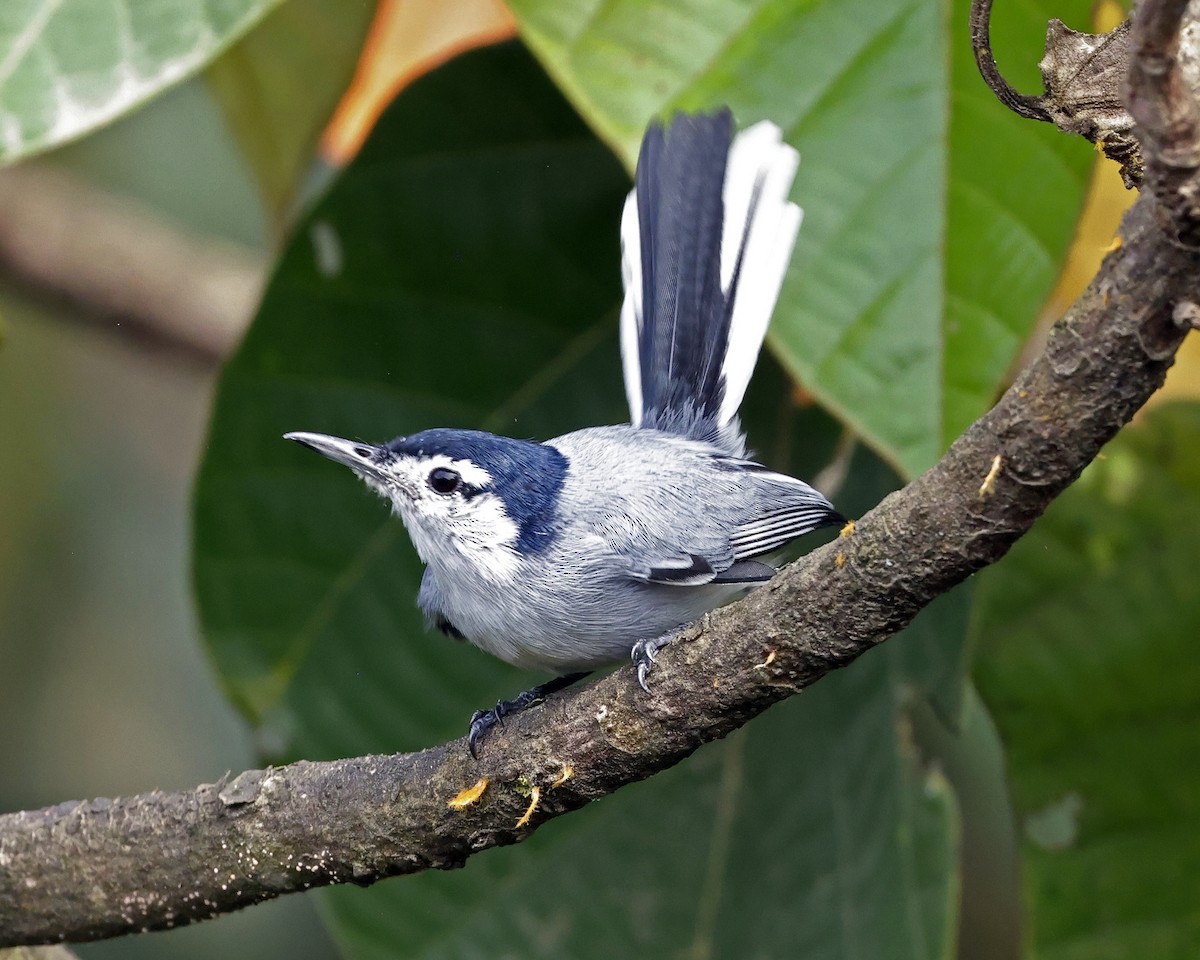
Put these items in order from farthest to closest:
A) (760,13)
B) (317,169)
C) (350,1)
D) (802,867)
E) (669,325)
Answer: (317,169), (350,1), (802,867), (669,325), (760,13)

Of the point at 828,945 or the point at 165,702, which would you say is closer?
the point at 828,945

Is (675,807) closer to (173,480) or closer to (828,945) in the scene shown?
(828,945)

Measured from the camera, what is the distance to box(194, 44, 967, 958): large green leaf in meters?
3.27

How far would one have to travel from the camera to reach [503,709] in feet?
7.43

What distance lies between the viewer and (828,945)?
316 centimetres

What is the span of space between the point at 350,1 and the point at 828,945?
2.74 metres

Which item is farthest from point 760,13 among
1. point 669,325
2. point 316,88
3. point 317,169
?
point 317,169

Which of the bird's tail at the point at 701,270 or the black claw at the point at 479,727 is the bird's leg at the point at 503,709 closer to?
the black claw at the point at 479,727

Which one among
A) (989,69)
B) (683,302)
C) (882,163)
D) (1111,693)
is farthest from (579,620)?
(1111,693)

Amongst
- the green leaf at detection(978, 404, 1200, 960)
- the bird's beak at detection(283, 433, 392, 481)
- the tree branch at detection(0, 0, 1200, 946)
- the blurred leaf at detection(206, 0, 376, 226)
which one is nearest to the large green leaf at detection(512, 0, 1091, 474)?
the tree branch at detection(0, 0, 1200, 946)

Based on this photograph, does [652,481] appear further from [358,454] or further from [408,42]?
[408,42]

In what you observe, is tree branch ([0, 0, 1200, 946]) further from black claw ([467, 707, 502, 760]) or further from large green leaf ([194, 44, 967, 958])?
large green leaf ([194, 44, 967, 958])

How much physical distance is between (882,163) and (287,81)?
6.69ft

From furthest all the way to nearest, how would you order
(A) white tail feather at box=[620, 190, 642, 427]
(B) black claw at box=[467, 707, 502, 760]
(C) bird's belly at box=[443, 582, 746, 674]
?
(A) white tail feather at box=[620, 190, 642, 427]
(C) bird's belly at box=[443, 582, 746, 674]
(B) black claw at box=[467, 707, 502, 760]
